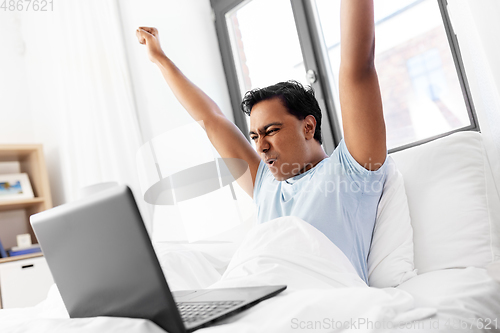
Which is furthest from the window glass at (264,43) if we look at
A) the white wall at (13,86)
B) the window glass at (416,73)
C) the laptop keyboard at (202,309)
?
the laptop keyboard at (202,309)

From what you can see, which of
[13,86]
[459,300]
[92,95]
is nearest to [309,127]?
[459,300]

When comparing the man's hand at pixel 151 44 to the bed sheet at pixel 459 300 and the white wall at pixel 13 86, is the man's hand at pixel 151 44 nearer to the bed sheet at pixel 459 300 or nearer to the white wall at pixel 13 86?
the bed sheet at pixel 459 300

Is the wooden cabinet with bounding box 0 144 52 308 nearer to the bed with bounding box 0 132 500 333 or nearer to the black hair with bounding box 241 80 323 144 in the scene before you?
the bed with bounding box 0 132 500 333

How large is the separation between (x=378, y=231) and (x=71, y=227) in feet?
2.55

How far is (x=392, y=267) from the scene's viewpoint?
3.26ft

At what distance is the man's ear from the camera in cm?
133

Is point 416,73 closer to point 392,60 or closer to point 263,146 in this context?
point 392,60

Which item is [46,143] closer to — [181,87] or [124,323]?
[181,87]

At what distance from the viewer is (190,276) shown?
119cm

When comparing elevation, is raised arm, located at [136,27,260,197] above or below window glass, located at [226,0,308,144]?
below

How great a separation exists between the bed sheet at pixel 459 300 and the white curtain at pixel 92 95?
5.55ft

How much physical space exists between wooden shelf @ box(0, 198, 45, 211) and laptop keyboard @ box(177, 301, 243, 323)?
2133 millimetres

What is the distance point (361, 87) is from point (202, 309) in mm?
660

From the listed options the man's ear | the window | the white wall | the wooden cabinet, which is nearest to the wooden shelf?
the wooden cabinet
